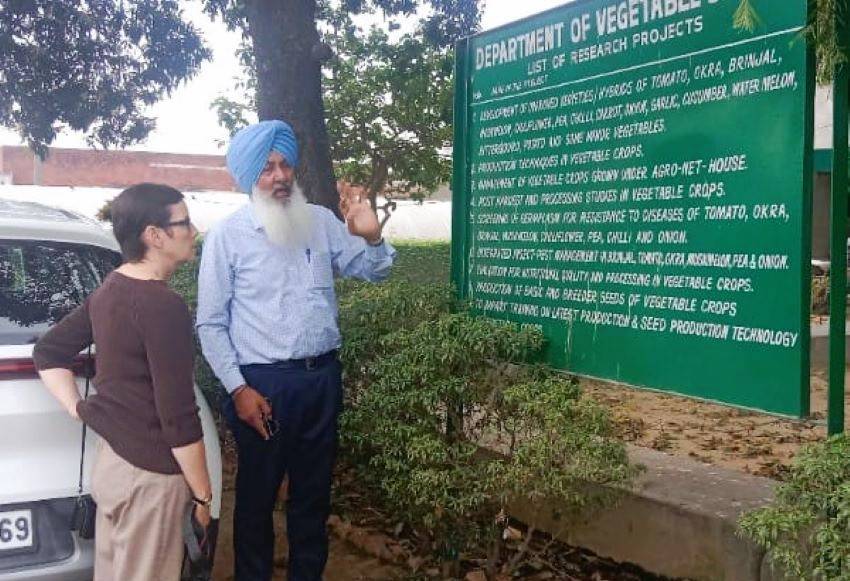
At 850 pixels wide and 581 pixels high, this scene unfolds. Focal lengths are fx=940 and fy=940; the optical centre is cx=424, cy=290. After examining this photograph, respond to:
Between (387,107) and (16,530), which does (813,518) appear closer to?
(16,530)

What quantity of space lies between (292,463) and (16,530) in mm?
979

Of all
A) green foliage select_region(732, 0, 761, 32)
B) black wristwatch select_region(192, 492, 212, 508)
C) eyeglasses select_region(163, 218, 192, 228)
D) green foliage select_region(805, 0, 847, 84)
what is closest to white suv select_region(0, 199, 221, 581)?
black wristwatch select_region(192, 492, 212, 508)

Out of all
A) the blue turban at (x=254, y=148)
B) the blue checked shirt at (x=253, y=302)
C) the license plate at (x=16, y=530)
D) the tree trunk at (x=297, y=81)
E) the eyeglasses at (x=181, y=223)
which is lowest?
the license plate at (x=16, y=530)

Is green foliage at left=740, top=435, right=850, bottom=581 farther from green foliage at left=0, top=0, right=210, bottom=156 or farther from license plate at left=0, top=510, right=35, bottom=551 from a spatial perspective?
green foliage at left=0, top=0, right=210, bottom=156

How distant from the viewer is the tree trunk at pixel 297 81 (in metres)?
6.66

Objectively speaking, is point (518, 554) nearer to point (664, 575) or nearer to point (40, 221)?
point (664, 575)

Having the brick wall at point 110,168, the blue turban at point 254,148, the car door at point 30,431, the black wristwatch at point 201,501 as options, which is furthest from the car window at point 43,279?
the brick wall at point 110,168

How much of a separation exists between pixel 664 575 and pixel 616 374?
2.87ft

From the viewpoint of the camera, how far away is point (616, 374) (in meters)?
3.42

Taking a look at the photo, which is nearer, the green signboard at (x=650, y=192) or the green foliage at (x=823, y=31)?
the green foliage at (x=823, y=31)

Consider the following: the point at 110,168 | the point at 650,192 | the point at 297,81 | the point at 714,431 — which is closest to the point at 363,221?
the point at 650,192

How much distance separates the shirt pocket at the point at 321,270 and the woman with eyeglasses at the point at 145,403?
82cm

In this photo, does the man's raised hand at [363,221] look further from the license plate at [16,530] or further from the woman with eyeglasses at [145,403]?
the license plate at [16,530]

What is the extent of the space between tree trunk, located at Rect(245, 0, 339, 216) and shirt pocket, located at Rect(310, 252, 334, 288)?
3.20 metres
